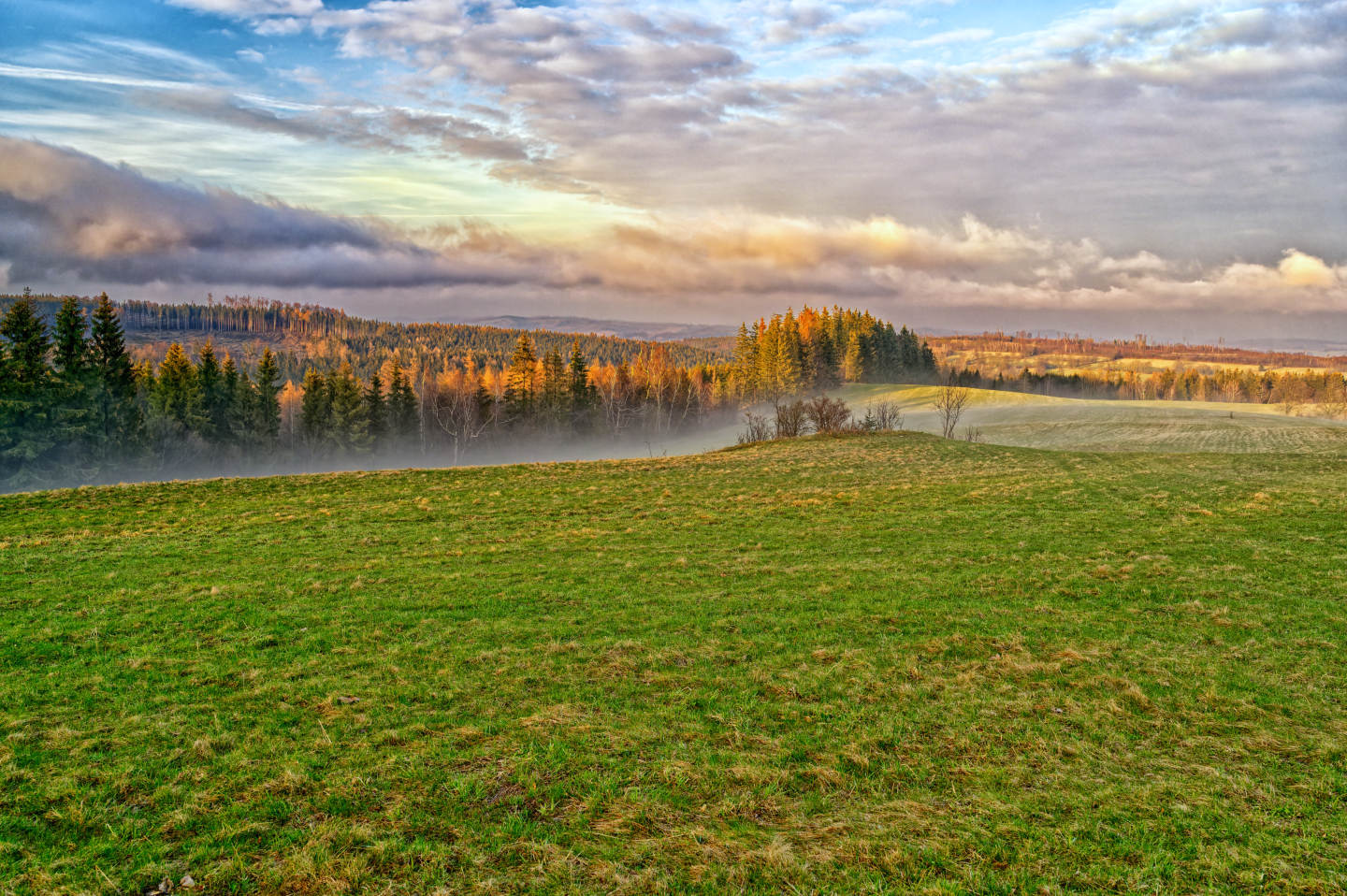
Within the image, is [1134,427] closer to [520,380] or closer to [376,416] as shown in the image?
[520,380]

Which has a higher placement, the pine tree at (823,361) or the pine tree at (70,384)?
the pine tree at (823,361)

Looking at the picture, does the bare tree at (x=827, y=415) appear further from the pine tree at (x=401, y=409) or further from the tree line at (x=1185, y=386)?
the tree line at (x=1185, y=386)

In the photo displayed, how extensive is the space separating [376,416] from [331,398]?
581 centimetres

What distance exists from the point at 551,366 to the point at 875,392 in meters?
56.0

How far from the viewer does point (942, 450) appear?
44000 mm

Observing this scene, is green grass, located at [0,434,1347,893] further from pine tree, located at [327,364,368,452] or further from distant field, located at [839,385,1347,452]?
pine tree, located at [327,364,368,452]

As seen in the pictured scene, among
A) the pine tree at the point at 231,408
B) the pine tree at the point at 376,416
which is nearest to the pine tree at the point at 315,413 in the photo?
the pine tree at the point at 376,416

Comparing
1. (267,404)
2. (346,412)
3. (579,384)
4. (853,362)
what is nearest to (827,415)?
(579,384)

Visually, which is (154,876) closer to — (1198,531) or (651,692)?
(651,692)

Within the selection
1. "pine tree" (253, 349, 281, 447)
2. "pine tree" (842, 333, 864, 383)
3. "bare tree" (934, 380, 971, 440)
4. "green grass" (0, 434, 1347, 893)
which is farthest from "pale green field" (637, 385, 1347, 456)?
"pine tree" (253, 349, 281, 447)

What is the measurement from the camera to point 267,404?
3219 inches

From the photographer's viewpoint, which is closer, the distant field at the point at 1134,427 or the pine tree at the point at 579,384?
the distant field at the point at 1134,427

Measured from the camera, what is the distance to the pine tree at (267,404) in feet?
264

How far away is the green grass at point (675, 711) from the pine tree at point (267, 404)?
67947 millimetres
